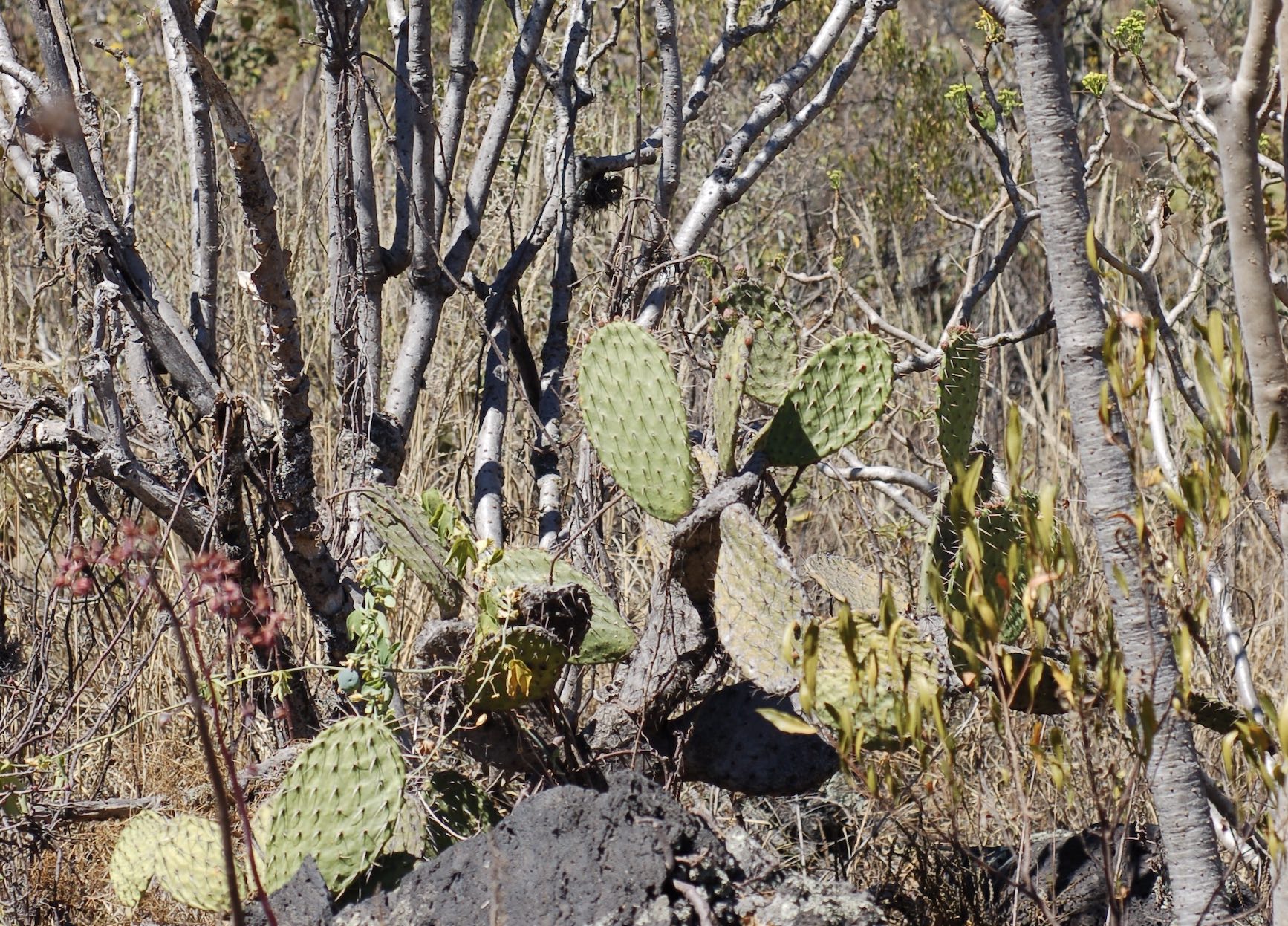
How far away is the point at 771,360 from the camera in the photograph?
2424 mm

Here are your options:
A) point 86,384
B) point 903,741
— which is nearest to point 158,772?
point 86,384

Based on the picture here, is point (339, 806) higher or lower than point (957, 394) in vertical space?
lower

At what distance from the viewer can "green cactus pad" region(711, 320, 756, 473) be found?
214cm

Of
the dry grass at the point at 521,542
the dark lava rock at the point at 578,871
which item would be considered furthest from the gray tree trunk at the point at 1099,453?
the dark lava rock at the point at 578,871

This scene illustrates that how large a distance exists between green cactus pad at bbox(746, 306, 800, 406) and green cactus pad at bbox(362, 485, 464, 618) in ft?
2.29

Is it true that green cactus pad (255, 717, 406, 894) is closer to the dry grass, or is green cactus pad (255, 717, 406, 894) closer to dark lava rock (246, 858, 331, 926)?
dark lava rock (246, 858, 331, 926)

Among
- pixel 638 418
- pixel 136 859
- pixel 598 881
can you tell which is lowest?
pixel 136 859

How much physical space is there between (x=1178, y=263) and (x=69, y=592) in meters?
4.49

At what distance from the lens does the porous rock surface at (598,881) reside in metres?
1.73

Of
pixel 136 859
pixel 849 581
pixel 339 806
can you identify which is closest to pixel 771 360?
pixel 849 581

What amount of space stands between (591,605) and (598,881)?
53 cm

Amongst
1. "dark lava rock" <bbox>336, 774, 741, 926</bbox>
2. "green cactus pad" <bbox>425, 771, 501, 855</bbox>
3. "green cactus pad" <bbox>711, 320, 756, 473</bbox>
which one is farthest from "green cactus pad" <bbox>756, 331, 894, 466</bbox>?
"green cactus pad" <bbox>425, 771, 501, 855</bbox>

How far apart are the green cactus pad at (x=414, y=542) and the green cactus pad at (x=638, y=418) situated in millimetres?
344

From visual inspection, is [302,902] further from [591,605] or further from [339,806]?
[591,605]
